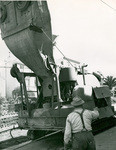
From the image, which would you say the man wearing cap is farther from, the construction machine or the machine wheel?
the machine wheel

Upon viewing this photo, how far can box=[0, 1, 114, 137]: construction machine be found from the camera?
7930 mm

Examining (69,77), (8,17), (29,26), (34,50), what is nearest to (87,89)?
(69,77)

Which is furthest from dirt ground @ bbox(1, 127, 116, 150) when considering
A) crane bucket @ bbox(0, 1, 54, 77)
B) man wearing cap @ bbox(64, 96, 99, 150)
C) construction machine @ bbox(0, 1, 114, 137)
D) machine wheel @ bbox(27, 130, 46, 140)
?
man wearing cap @ bbox(64, 96, 99, 150)

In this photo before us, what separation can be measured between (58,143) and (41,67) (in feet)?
9.00

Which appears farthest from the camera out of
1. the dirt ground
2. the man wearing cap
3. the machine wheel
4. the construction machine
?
the machine wheel

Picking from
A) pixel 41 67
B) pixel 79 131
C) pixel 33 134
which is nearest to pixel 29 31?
pixel 41 67

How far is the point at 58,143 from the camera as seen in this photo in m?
8.85

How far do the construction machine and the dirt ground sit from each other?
603 mm

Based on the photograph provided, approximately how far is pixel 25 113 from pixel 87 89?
2486 millimetres

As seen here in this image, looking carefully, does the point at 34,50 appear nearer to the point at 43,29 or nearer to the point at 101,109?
the point at 43,29

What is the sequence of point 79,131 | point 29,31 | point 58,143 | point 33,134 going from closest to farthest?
point 79,131, point 29,31, point 58,143, point 33,134

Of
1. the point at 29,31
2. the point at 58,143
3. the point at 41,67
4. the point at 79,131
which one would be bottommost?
the point at 58,143

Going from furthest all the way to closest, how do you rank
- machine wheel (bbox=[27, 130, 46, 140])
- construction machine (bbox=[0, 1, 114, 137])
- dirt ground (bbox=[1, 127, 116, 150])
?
machine wheel (bbox=[27, 130, 46, 140]), construction machine (bbox=[0, 1, 114, 137]), dirt ground (bbox=[1, 127, 116, 150])

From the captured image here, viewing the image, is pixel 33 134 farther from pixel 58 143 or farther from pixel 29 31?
pixel 29 31
